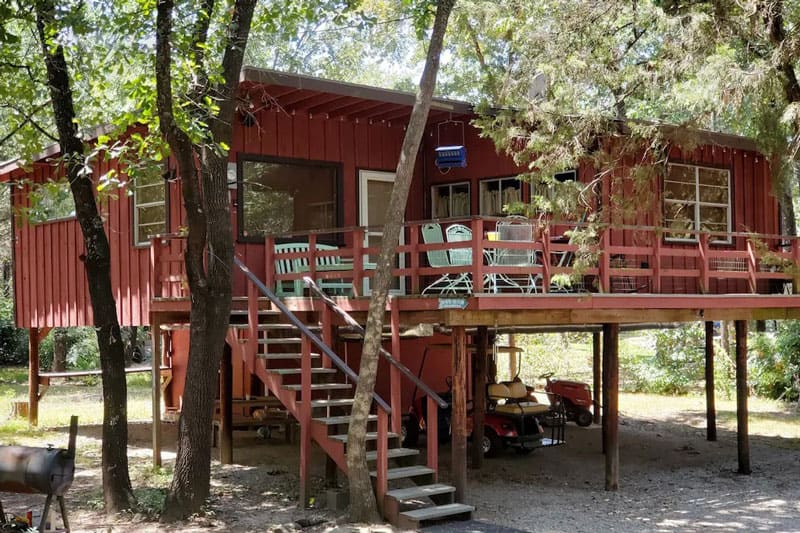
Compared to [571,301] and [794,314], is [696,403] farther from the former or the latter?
[571,301]

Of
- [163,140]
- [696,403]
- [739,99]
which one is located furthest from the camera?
[696,403]

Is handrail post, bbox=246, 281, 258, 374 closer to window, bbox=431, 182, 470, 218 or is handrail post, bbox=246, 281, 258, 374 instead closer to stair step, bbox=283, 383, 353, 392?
stair step, bbox=283, 383, 353, 392

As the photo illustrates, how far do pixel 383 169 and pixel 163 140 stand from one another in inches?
204

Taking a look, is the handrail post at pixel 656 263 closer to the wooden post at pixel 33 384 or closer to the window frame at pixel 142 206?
the window frame at pixel 142 206

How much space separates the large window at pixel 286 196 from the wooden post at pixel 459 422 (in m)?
3.55

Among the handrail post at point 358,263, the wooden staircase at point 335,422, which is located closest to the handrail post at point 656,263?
the wooden staircase at point 335,422

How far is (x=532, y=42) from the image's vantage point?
12.9 meters

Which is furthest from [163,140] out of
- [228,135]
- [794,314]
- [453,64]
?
[453,64]

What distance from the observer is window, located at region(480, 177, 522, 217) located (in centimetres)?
1451

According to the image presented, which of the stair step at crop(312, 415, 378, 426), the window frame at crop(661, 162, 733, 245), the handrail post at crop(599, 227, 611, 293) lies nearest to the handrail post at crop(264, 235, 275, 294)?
the stair step at crop(312, 415, 378, 426)

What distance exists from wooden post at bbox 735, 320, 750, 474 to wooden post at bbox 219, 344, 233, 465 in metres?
7.46

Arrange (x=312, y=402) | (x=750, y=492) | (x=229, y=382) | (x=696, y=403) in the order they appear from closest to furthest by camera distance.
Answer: (x=312, y=402) → (x=750, y=492) → (x=229, y=382) → (x=696, y=403)

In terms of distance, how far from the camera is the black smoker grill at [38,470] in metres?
7.83

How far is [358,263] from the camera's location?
11.5 metres
